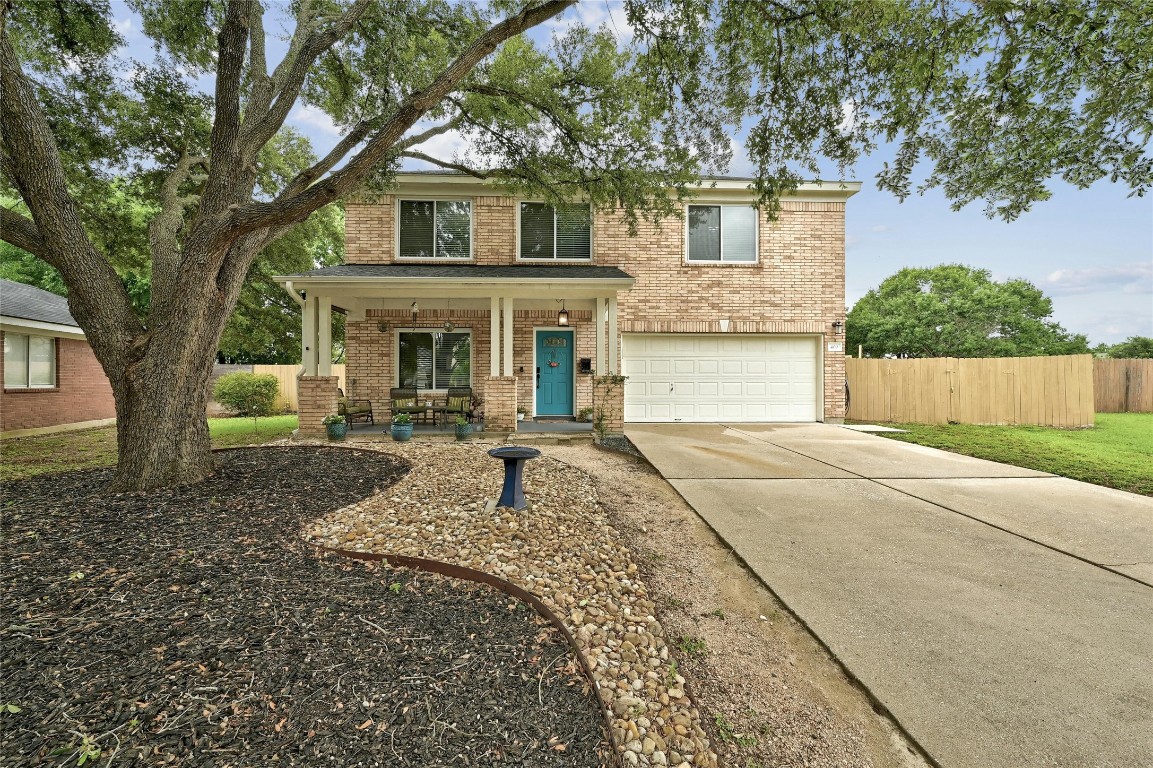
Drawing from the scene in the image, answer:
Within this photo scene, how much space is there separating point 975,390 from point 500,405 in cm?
1197

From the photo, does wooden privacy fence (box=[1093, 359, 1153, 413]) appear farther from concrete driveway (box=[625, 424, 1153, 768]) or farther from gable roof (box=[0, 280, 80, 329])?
gable roof (box=[0, 280, 80, 329])

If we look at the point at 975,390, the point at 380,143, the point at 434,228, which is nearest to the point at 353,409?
the point at 434,228

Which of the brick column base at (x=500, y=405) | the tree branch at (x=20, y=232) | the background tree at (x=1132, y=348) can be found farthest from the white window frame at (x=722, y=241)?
the background tree at (x=1132, y=348)

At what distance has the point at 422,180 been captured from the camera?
1041 cm

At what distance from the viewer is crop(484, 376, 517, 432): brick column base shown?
884 cm

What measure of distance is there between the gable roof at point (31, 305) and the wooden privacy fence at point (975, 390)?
18.5 metres

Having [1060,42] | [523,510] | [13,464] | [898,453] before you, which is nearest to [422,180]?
[13,464]

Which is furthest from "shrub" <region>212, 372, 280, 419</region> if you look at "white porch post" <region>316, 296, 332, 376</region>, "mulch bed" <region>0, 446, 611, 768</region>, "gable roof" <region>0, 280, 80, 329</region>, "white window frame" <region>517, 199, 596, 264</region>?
"mulch bed" <region>0, 446, 611, 768</region>

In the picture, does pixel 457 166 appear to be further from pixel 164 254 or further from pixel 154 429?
pixel 154 429

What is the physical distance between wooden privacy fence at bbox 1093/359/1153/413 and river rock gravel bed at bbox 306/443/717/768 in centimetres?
1922

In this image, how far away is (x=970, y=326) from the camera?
85.5 ft

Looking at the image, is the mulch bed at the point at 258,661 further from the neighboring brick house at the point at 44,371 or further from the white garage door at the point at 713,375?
the neighboring brick house at the point at 44,371

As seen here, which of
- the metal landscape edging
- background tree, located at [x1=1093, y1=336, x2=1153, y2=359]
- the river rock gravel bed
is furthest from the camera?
background tree, located at [x1=1093, y1=336, x2=1153, y2=359]

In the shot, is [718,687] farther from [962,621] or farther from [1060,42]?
[1060,42]
